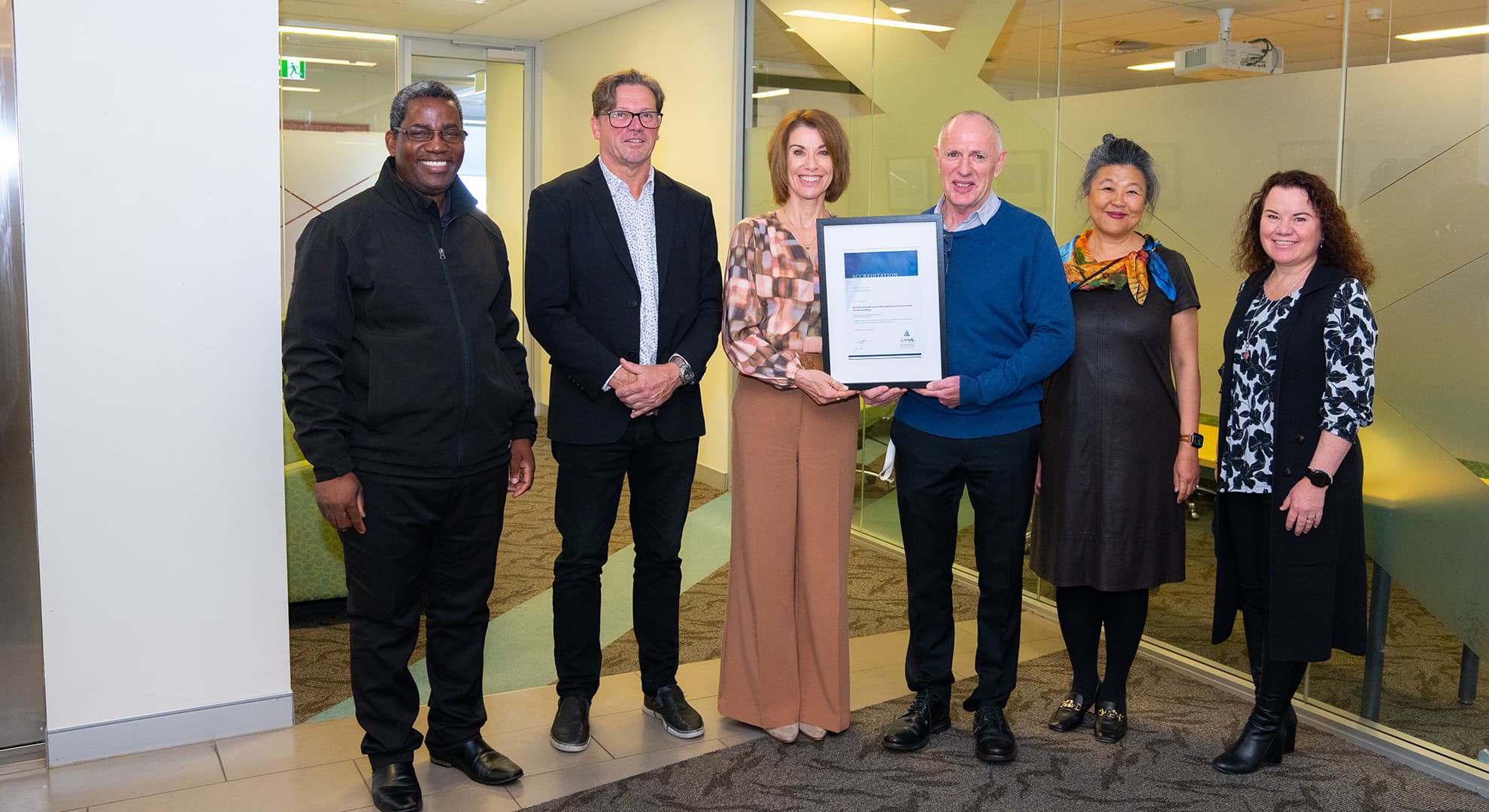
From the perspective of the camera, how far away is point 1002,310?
3213 mm

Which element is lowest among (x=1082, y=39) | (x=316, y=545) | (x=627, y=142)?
(x=316, y=545)

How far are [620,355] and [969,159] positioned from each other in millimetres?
1090

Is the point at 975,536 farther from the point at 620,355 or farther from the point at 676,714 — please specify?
the point at 620,355

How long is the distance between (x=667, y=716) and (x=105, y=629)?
1.60m

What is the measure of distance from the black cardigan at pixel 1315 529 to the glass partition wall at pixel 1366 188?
0.38m

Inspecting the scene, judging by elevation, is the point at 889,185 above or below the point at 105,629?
above

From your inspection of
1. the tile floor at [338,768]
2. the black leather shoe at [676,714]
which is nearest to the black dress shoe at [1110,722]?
the tile floor at [338,768]

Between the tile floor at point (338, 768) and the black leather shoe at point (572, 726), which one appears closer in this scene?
the tile floor at point (338, 768)

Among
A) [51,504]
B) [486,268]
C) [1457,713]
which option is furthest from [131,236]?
[1457,713]

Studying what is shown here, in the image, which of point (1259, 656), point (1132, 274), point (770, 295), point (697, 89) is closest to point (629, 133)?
point (770, 295)

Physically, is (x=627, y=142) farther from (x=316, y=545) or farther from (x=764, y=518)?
(x=316, y=545)

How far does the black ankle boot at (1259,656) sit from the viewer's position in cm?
336

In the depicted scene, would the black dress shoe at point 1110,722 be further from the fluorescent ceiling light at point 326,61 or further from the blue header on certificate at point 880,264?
the fluorescent ceiling light at point 326,61

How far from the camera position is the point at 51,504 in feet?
10.5
